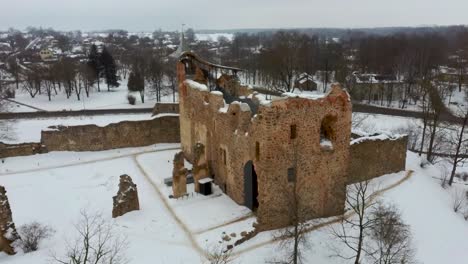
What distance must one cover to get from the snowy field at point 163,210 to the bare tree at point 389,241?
1.00 m

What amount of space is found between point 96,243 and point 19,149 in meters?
15.2

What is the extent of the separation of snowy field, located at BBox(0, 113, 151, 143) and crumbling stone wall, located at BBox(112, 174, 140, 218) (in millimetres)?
15440

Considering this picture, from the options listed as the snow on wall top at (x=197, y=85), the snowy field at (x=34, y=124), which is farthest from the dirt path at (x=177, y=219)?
the snowy field at (x=34, y=124)

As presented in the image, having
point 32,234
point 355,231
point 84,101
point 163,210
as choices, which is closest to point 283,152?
point 355,231

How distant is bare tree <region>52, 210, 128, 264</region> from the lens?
49.8 ft

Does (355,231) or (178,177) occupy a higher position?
(178,177)

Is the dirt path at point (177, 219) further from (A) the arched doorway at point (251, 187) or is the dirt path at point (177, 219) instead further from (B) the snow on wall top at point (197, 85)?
(B) the snow on wall top at point (197, 85)

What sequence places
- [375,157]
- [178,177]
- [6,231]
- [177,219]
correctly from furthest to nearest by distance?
[375,157] → [178,177] → [177,219] → [6,231]

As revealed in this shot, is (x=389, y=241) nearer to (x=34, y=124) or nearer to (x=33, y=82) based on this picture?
(x=34, y=124)

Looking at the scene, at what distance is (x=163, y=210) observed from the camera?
19.8m

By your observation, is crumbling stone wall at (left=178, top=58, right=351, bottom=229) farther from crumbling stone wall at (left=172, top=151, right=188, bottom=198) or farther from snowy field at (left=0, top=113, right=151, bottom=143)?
snowy field at (left=0, top=113, right=151, bottom=143)

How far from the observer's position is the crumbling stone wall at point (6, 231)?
54.2 ft

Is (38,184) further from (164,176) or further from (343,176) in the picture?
(343,176)

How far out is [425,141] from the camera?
35125mm
